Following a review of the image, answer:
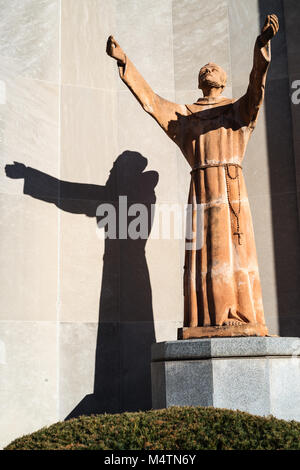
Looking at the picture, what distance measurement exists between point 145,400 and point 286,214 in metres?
3.27

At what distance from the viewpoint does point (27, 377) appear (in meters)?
8.32

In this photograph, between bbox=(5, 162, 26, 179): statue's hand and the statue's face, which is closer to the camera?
the statue's face

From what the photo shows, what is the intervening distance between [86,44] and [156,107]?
8.92ft

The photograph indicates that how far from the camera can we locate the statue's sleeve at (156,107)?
744 centimetres

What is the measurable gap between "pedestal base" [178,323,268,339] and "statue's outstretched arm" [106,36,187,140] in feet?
7.80

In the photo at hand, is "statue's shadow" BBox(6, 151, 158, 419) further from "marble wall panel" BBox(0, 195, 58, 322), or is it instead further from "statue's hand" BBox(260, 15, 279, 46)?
"statue's hand" BBox(260, 15, 279, 46)

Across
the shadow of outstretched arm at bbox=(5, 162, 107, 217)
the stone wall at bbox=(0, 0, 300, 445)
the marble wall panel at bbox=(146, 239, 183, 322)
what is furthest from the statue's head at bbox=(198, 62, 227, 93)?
the marble wall panel at bbox=(146, 239, 183, 322)

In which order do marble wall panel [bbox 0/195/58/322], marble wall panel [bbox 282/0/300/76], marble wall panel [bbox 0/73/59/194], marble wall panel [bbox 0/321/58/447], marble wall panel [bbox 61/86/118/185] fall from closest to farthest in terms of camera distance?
marble wall panel [bbox 0/321/58/447]
marble wall panel [bbox 0/195/58/322]
marble wall panel [bbox 0/73/59/194]
marble wall panel [bbox 61/86/118/185]
marble wall panel [bbox 282/0/300/76]

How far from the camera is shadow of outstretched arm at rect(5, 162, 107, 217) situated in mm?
8867

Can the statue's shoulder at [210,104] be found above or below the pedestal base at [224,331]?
above

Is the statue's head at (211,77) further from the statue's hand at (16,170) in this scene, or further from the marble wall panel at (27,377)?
the marble wall panel at (27,377)

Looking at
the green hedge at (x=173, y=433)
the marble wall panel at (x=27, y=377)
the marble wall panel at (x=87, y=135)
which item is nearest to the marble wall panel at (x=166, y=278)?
the marble wall panel at (x=87, y=135)

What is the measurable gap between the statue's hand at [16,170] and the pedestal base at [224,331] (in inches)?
136
